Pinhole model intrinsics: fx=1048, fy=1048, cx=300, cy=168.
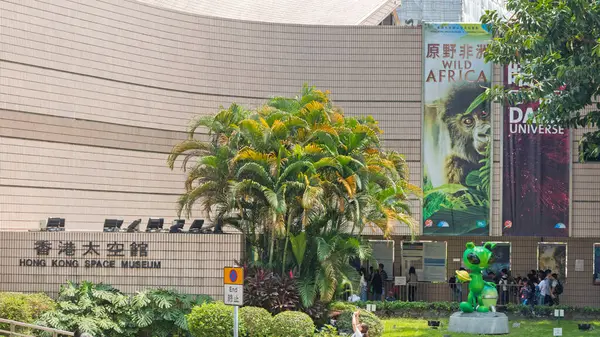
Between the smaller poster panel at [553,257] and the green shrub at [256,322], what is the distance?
15.8m

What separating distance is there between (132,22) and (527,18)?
11.3m

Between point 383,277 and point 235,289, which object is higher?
point 235,289

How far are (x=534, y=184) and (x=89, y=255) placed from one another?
1434 centimetres

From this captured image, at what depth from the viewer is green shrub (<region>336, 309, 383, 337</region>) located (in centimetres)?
2370

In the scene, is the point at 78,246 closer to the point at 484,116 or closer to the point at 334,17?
the point at 484,116

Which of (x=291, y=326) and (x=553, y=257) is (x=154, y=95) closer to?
(x=291, y=326)

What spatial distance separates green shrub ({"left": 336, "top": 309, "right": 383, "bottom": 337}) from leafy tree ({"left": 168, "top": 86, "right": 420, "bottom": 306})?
83 centimetres

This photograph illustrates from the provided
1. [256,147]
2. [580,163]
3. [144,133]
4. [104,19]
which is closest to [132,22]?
[104,19]

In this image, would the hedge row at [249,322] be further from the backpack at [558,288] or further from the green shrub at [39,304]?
the backpack at [558,288]

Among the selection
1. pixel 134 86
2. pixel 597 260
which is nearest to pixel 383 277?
pixel 597 260

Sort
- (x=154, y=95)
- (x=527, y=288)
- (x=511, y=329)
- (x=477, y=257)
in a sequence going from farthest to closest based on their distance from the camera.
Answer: (x=527, y=288) < (x=154, y=95) < (x=511, y=329) < (x=477, y=257)

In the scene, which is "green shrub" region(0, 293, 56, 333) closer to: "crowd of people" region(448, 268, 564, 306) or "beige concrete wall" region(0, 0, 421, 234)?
"beige concrete wall" region(0, 0, 421, 234)

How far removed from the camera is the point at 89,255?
24.8 m

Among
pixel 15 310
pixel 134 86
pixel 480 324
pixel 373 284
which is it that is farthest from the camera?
pixel 373 284
